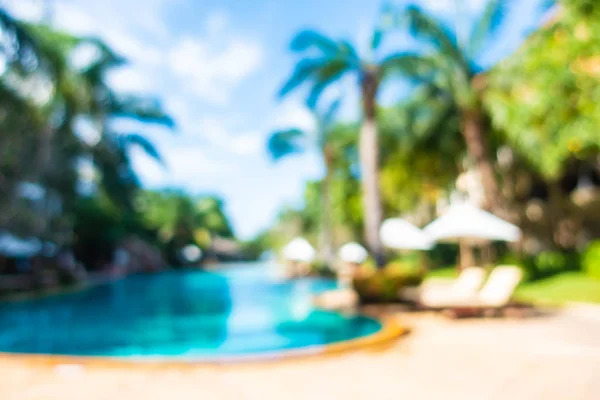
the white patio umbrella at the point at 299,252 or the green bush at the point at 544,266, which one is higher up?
the white patio umbrella at the point at 299,252

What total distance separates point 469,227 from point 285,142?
68.1ft

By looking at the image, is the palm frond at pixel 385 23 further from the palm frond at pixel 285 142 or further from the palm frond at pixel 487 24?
the palm frond at pixel 285 142

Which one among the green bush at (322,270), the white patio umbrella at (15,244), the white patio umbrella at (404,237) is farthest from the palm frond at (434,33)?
the white patio umbrella at (15,244)

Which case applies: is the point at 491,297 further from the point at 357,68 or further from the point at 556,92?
the point at 357,68

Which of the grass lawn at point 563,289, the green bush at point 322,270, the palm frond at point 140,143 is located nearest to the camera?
the grass lawn at point 563,289

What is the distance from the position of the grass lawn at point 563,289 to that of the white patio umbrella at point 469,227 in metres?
2.64

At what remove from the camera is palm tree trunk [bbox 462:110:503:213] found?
685 inches

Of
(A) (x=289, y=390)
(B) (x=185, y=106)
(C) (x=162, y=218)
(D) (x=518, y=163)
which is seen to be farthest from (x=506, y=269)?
(C) (x=162, y=218)

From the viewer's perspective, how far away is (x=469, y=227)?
11.0 meters

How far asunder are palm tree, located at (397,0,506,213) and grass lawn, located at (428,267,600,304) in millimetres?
3747

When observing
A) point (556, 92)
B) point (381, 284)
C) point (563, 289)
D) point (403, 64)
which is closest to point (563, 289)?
point (563, 289)

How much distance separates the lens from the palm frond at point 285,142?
29.8m

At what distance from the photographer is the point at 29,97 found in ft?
67.1

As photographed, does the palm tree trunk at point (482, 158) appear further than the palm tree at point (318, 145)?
No
